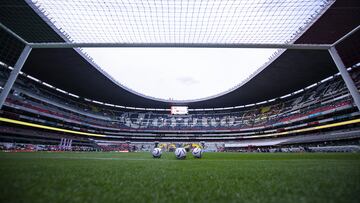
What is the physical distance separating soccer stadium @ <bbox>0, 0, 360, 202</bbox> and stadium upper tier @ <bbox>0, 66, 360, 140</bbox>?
34cm

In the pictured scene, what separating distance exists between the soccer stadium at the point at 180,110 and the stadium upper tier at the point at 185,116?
0.34 metres

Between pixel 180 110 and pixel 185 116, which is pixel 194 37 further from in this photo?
pixel 185 116

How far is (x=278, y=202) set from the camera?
1.61m

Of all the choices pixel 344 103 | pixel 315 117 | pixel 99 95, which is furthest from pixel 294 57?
pixel 99 95

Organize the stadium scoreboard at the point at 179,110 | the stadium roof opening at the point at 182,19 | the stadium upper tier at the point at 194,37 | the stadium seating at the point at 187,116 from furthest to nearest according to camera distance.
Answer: the stadium scoreboard at the point at 179,110 < the stadium seating at the point at 187,116 < the stadium upper tier at the point at 194,37 < the stadium roof opening at the point at 182,19

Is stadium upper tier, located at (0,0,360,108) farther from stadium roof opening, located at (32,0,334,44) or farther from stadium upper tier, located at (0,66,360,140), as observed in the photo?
stadium upper tier, located at (0,66,360,140)

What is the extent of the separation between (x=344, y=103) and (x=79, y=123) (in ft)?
190

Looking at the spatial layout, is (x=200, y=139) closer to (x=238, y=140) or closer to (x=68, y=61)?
(x=238, y=140)

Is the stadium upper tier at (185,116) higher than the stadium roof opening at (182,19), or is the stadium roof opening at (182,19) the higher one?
the stadium upper tier at (185,116)

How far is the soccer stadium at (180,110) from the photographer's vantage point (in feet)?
8.31

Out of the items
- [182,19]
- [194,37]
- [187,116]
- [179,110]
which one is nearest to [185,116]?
[187,116]

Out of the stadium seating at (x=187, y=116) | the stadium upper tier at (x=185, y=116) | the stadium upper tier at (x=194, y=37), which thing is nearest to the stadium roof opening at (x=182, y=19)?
the stadium upper tier at (x=194, y=37)

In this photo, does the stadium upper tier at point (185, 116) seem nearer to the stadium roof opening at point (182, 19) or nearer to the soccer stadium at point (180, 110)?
the soccer stadium at point (180, 110)

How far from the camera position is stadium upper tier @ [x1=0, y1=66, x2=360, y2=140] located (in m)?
36.2
